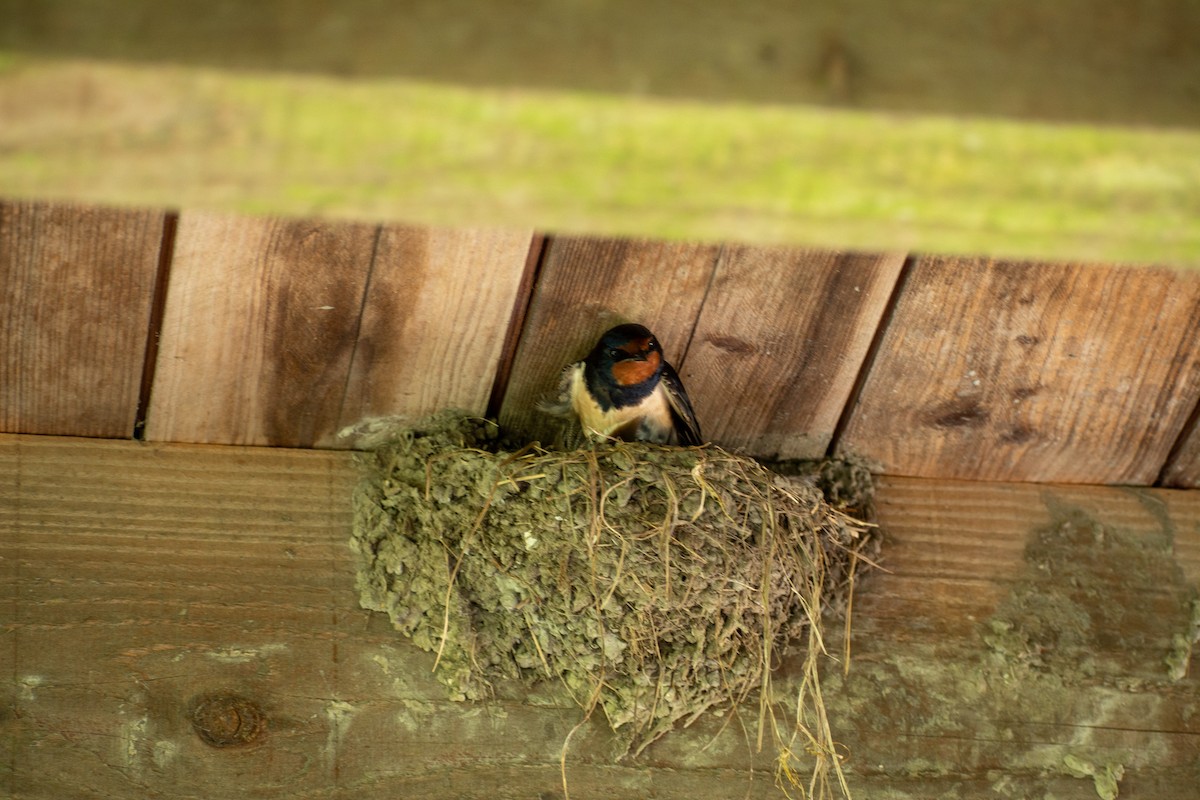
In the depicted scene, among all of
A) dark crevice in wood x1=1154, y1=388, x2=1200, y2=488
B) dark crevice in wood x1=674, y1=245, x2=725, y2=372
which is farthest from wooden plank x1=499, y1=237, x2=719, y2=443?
dark crevice in wood x1=1154, y1=388, x2=1200, y2=488

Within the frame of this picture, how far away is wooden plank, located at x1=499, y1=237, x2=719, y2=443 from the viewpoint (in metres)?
2.17

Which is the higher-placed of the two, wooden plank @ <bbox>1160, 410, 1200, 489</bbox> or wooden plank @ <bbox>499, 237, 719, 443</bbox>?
wooden plank @ <bbox>499, 237, 719, 443</bbox>

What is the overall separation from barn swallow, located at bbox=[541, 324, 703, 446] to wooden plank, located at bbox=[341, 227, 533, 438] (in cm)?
20

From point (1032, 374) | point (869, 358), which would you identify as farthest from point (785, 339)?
point (1032, 374)

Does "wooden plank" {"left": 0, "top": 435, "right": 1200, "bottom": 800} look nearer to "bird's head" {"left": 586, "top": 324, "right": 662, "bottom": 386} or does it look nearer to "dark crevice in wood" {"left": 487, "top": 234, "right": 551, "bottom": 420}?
"dark crevice in wood" {"left": 487, "top": 234, "right": 551, "bottom": 420}

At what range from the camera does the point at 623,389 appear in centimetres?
269

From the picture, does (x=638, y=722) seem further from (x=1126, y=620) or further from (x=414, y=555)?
(x=1126, y=620)

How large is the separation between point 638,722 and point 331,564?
554mm

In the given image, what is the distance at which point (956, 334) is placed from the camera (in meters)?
2.30

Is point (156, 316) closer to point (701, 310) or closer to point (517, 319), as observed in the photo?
point (517, 319)

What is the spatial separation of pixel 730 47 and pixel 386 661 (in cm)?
138

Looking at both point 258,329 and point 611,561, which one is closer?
point 258,329

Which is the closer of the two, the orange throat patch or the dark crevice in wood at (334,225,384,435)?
the dark crevice in wood at (334,225,384,435)

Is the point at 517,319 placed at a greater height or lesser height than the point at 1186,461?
greater
